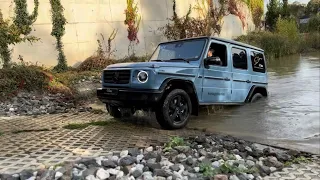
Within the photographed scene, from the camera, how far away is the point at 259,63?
32.2ft

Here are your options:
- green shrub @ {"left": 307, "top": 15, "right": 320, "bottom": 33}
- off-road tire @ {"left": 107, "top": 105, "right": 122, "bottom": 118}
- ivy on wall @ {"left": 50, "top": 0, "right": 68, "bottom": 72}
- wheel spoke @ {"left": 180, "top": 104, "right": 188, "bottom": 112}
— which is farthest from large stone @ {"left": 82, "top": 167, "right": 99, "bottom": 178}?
green shrub @ {"left": 307, "top": 15, "right": 320, "bottom": 33}

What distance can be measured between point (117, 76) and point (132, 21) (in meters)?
10.1

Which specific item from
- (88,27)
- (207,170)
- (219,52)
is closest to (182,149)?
(207,170)

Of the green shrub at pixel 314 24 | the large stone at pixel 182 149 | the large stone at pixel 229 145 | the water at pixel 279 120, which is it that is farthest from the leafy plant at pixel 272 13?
the large stone at pixel 182 149

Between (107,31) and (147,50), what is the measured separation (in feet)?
8.62

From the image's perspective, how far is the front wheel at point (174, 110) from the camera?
6.27 metres

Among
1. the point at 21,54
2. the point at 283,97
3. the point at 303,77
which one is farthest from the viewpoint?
the point at 303,77

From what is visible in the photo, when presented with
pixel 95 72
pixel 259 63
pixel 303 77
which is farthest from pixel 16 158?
pixel 303 77

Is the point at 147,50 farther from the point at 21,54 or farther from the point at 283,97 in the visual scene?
the point at 283,97

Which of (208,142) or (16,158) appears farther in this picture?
(208,142)

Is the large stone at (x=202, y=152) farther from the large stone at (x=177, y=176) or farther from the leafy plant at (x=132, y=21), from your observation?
the leafy plant at (x=132, y=21)

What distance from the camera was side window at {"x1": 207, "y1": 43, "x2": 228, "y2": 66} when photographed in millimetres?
7531

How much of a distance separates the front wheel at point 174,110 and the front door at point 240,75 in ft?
6.77

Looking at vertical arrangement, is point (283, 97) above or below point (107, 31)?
below
